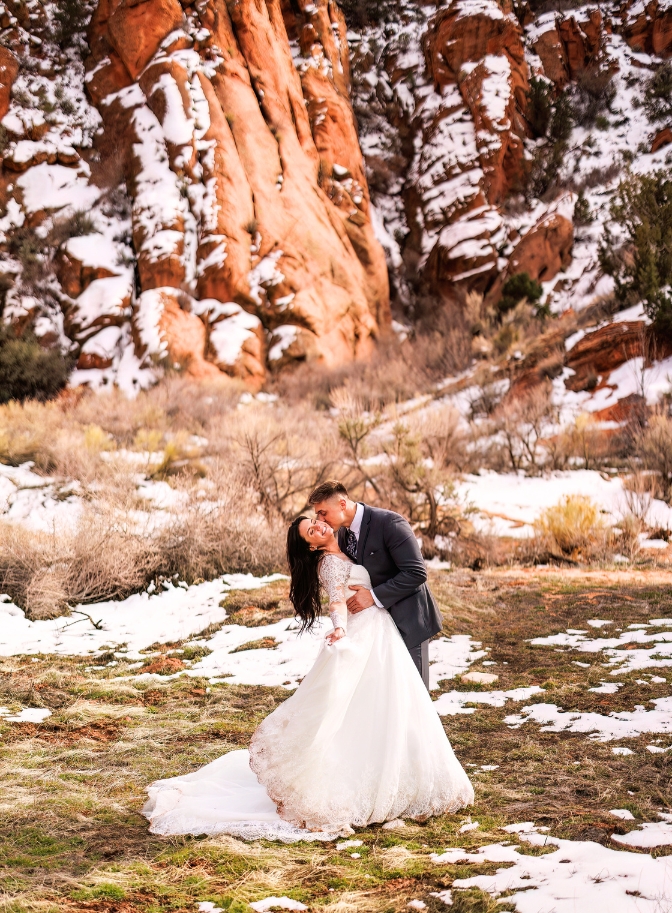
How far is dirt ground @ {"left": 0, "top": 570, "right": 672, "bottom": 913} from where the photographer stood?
8.87 ft

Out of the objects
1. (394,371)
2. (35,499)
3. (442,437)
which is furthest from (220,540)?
(394,371)

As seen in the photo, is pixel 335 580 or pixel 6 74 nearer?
pixel 335 580

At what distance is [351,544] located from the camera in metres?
3.88

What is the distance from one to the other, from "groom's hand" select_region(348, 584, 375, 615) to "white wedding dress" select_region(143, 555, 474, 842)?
0.12ft

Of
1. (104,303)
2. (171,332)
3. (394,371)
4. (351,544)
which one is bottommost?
(351,544)

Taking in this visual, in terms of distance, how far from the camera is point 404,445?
12719 mm

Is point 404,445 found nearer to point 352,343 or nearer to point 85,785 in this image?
point 85,785

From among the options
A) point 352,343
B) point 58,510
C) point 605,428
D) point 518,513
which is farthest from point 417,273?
point 58,510

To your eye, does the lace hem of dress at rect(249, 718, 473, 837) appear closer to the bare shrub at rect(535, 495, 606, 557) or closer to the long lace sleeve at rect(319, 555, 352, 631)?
the long lace sleeve at rect(319, 555, 352, 631)

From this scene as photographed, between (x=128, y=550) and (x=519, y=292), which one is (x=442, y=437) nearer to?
(x=128, y=550)

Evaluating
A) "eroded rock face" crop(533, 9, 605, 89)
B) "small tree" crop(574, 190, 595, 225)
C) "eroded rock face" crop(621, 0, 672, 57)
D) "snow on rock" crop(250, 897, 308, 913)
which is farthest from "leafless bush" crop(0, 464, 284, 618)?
"eroded rock face" crop(621, 0, 672, 57)

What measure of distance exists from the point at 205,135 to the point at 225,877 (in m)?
26.9

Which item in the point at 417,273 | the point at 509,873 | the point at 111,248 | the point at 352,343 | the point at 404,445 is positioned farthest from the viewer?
the point at 417,273

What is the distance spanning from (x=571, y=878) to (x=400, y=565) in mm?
1594
